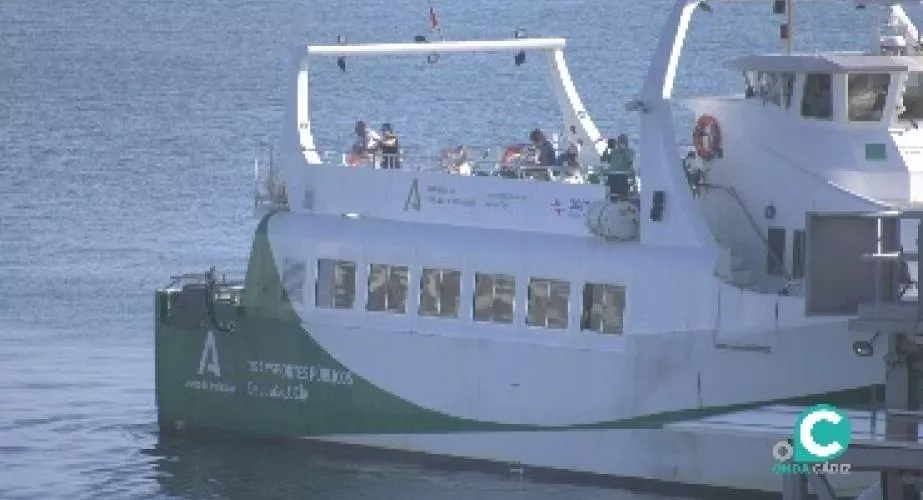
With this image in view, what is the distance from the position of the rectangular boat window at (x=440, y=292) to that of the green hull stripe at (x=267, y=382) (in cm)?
114

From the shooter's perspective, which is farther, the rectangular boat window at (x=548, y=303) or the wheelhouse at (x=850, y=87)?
the rectangular boat window at (x=548, y=303)

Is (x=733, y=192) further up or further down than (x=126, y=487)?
further up

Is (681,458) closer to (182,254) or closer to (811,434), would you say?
(811,434)

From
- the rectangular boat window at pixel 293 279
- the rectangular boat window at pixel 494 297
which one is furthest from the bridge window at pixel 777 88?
the rectangular boat window at pixel 293 279

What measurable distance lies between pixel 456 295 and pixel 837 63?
563 cm

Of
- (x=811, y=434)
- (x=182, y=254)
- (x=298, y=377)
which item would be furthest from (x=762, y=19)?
(x=811, y=434)

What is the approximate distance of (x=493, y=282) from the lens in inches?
1640

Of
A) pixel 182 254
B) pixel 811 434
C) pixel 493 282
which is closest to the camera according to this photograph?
pixel 811 434

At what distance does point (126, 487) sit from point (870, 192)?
982cm

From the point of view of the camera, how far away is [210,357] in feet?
146

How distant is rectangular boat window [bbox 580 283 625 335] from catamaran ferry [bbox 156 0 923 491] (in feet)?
0.05

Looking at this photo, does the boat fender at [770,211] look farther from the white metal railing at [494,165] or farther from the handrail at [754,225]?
the white metal railing at [494,165]

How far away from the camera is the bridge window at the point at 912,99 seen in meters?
39.6

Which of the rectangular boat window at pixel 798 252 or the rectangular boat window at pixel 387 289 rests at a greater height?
the rectangular boat window at pixel 798 252
